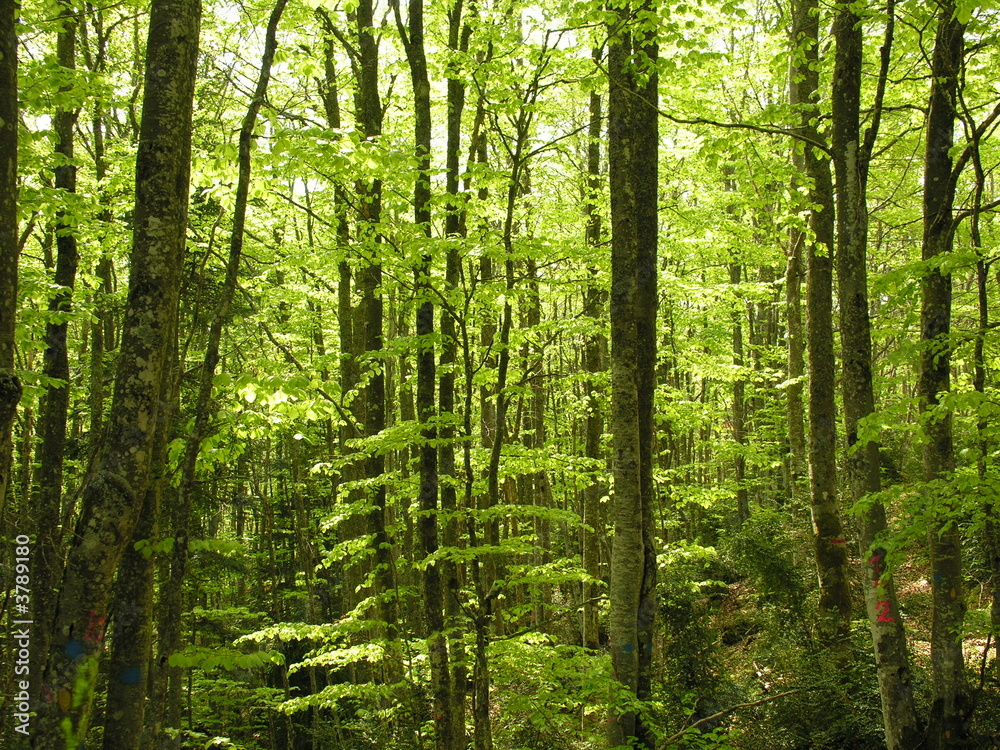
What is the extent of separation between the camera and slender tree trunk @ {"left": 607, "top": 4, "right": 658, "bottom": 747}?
5055 mm

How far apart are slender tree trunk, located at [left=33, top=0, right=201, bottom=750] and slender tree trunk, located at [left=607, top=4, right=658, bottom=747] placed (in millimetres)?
3355

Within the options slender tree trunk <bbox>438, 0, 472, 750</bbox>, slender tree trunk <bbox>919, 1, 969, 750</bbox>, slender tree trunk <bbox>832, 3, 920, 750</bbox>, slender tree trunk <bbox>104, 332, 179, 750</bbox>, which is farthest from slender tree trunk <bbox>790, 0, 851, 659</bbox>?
slender tree trunk <bbox>104, 332, 179, 750</bbox>

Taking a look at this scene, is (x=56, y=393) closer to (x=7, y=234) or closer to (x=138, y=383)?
(x=7, y=234)

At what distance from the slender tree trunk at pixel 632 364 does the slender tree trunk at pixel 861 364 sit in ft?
5.15

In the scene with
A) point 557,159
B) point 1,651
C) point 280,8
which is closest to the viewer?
point 280,8

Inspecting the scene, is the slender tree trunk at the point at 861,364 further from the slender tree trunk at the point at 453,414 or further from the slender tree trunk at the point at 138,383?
the slender tree trunk at the point at 138,383

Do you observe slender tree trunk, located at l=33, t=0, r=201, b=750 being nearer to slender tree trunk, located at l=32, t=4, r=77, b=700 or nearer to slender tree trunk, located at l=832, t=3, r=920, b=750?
slender tree trunk, located at l=832, t=3, r=920, b=750

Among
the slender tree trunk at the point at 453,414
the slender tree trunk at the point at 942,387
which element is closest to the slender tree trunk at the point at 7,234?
the slender tree trunk at the point at 453,414

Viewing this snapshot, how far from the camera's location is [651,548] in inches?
213

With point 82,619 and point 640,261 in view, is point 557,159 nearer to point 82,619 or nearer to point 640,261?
point 640,261

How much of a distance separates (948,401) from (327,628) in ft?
22.0

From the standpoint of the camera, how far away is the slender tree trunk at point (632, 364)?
16.6ft

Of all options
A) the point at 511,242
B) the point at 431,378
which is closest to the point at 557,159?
the point at 511,242

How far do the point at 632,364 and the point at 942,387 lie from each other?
9.01 feet
